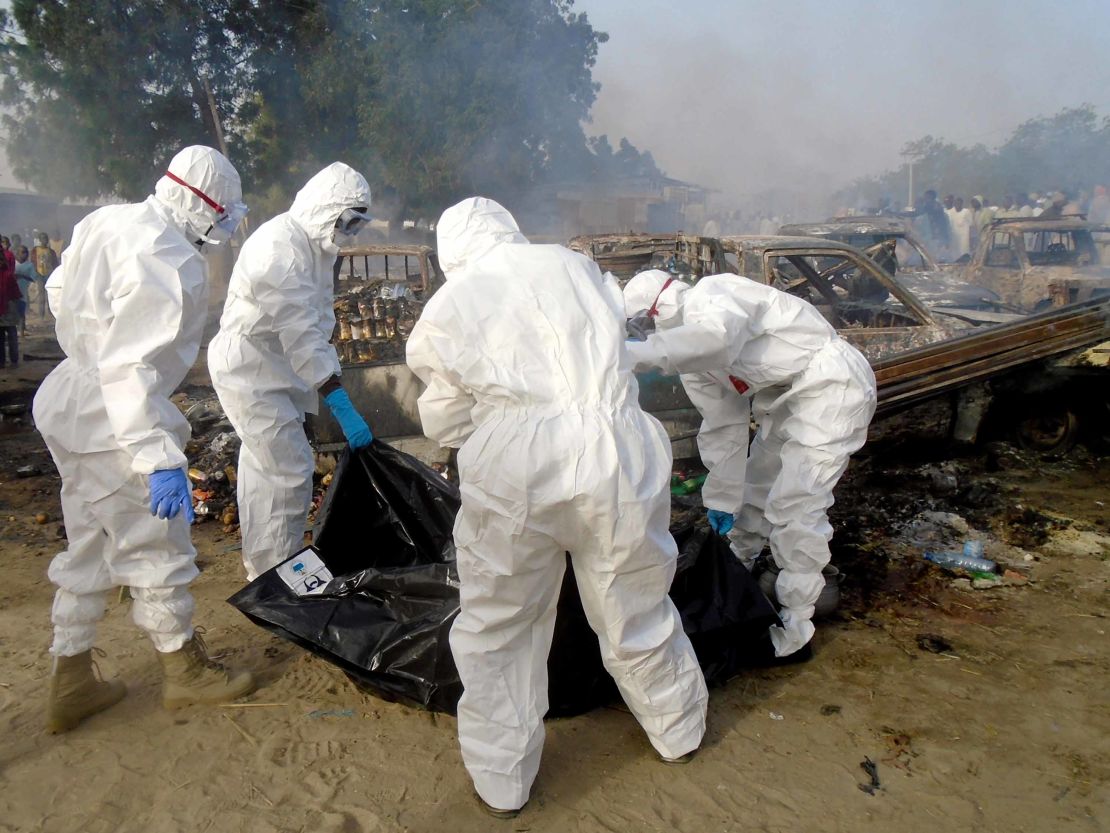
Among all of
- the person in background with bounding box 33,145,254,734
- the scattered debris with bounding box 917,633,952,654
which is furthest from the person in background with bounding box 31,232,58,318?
the scattered debris with bounding box 917,633,952,654

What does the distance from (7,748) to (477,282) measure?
7.50ft

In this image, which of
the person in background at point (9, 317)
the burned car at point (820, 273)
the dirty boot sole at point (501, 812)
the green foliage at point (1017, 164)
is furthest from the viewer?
the green foliage at point (1017, 164)

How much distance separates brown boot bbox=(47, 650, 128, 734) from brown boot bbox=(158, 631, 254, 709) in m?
0.24

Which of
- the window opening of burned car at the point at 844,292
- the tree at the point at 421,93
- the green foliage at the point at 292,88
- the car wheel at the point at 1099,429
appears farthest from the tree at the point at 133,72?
the car wheel at the point at 1099,429

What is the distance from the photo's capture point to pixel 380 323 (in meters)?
Answer: 6.27

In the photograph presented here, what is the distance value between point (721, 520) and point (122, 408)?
2479 mm

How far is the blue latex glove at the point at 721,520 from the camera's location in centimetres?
371

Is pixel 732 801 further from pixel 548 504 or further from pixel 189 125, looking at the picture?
pixel 189 125

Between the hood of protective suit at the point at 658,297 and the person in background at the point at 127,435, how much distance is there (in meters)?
1.73

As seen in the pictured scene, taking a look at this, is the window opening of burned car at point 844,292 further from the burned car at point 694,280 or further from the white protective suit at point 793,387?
the white protective suit at point 793,387

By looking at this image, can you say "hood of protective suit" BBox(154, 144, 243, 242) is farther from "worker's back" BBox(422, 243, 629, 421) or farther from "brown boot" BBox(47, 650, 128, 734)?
"brown boot" BBox(47, 650, 128, 734)

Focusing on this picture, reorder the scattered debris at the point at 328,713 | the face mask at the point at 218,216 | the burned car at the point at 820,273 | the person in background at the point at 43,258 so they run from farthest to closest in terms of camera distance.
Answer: the person in background at the point at 43,258 → the burned car at the point at 820,273 → the face mask at the point at 218,216 → the scattered debris at the point at 328,713

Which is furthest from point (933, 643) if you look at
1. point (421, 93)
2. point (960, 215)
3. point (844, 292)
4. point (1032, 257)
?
point (960, 215)

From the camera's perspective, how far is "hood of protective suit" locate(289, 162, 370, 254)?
3762mm
